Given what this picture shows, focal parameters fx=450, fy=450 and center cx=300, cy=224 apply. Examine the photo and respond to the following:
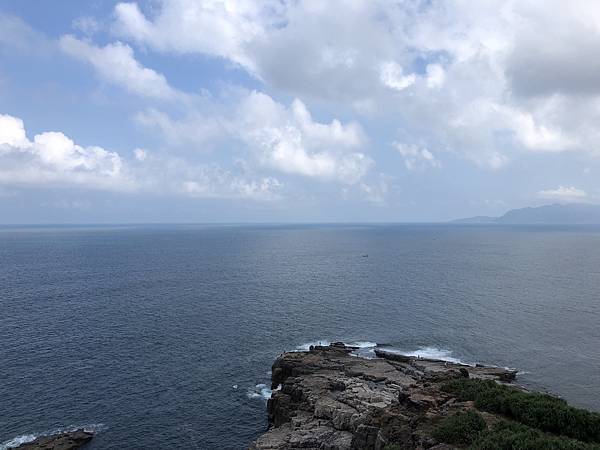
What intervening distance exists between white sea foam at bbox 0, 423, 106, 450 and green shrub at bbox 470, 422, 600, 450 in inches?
2013

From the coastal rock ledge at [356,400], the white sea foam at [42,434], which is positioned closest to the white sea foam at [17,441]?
the white sea foam at [42,434]

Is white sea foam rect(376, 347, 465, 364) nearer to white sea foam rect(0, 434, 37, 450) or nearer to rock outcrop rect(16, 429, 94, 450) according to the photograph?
rock outcrop rect(16, 429, 94, 450)

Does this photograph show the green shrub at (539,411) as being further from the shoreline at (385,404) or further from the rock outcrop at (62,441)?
the rock outcrop at (62,441)

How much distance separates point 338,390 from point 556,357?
160 feet

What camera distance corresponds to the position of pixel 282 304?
129 m

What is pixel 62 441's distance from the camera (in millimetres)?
58125

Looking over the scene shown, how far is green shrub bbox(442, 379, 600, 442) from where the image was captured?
130 feet

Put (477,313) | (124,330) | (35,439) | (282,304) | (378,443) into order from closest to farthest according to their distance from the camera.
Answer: (378,443), (35,439), (124,330), (477,313), (282,304)

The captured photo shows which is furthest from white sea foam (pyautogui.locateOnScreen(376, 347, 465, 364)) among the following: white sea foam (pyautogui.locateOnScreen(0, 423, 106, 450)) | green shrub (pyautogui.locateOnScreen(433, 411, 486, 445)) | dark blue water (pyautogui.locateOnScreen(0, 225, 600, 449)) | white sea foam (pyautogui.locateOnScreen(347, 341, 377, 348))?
white sea foam (pyautogui.locateOnScreen(0, 423, 106, 450))

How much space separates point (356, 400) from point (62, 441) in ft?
127

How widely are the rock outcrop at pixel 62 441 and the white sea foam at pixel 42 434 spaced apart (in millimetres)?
959

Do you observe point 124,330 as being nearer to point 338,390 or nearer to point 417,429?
point 338,390

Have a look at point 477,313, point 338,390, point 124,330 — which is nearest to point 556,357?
point 477,313

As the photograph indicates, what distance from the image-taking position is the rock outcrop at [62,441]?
56.8 meters
